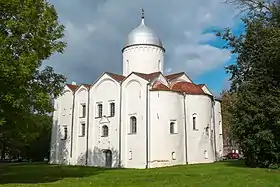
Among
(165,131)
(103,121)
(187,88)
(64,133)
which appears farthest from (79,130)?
(187,88)

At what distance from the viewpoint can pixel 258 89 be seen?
30.2 metres

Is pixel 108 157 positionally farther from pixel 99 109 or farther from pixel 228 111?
pixel 228 111

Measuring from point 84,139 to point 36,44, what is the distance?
31765 mm

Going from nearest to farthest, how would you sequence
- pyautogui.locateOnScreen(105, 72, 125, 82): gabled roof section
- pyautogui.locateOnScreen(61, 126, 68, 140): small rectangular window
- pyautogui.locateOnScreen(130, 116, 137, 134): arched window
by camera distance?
pyautogui.locateOnScreen(130, 116, 137, 134): arched window
pyautogui.locateOnScreen(105, 72, 125, 82): gabled roof section
pyautogui.locateOnScreen(61, 126, 68, 140): small rectangular window

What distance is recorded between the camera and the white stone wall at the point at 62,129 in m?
54.4

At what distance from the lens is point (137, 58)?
54844mm

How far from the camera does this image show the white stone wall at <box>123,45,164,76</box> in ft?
178

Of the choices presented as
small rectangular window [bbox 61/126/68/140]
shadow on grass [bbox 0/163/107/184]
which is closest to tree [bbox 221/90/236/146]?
shadow on grass [bbox 0/163/107/184]

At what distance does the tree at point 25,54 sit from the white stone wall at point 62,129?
99.9 ft

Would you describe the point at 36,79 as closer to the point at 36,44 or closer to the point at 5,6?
the point at 36,44

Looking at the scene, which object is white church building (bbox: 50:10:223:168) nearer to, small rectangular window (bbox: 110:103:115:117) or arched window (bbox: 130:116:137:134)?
arched window (bbox: 130:116:137:134)

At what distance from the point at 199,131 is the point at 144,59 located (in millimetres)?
13359

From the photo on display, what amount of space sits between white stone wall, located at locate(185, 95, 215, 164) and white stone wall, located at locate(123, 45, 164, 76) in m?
8.30

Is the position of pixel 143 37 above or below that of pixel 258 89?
above
